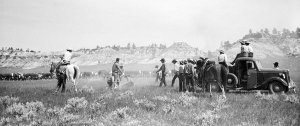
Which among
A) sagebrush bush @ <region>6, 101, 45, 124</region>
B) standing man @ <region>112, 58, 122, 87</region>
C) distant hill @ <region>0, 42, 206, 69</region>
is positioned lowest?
sagebrush bush @ <region>6, 101, 45, 124</region>

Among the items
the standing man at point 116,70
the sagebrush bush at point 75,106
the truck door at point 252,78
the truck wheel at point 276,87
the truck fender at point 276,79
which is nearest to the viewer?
the sagebrush bush at point 75,106

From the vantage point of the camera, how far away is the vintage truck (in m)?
13.4

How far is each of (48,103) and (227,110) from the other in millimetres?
6190

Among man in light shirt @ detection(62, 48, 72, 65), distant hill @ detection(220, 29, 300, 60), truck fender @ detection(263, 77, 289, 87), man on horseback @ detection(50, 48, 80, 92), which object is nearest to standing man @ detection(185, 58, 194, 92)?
truck fender @ detection(263, 77, 289, 87)

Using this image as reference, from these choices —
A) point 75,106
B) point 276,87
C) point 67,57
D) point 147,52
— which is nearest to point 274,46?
point 147,52

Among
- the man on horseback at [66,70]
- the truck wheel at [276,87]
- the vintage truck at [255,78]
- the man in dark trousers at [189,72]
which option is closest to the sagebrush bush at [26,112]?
the man on horseback at [66,70]

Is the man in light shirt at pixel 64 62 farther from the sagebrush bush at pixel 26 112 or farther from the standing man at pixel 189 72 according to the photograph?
the standing man at pixel 189 72

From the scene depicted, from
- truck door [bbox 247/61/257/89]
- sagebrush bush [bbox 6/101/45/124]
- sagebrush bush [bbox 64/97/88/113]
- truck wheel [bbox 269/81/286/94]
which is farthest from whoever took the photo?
truck door [bbox 247/61/257/89]

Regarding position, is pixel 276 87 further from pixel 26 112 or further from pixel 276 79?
pixel 26 112

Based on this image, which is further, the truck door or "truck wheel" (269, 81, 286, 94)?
the truck door

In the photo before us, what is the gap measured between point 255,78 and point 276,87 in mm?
1049

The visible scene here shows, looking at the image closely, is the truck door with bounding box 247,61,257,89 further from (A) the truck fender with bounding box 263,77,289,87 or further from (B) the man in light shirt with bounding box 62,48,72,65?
(B) the man in light shirt with bounding box 62,48,72,65

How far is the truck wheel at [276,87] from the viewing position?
1337cm

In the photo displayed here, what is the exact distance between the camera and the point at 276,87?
44.0 ft
